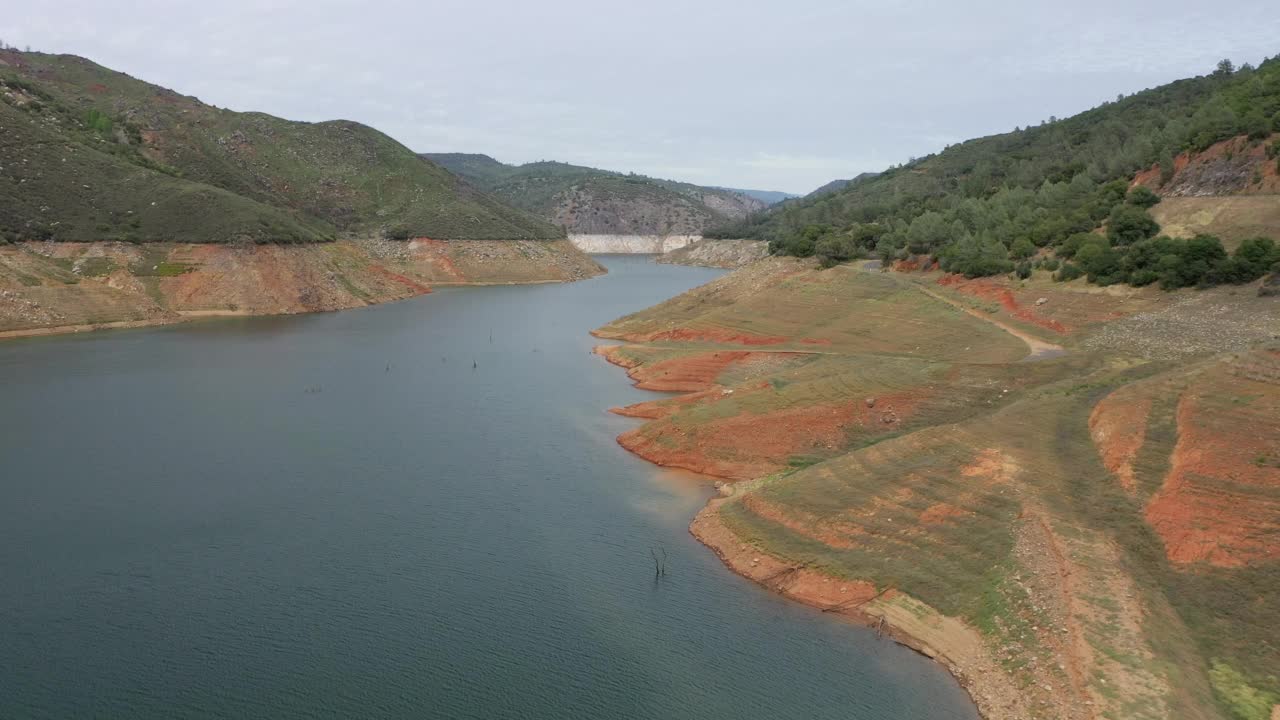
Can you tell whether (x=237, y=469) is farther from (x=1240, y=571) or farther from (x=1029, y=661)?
(x=1240, y=571)

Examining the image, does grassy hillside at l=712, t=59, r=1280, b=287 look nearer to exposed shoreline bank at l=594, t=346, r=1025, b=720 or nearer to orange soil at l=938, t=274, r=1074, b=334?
orange soil at l=938, t=274, r=1074, b=334

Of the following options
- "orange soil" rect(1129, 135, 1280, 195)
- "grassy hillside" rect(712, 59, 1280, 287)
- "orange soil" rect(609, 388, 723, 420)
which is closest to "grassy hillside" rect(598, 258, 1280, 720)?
"orange soil" rect(609, 388, 723, 420)

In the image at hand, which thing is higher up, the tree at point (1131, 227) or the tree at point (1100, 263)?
the tree at point (1131, 227)

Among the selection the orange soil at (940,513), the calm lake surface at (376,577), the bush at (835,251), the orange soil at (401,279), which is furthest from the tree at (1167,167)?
the orange soil at (401,279)

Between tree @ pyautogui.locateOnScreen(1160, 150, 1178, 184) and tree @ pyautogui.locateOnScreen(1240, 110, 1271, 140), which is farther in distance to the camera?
tree @ pyautogui.locateOnScreen(1160, 150, 1178, 184)

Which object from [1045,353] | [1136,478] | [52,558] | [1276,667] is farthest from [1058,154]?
[52,558]

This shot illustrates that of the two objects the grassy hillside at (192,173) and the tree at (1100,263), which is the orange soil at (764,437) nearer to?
the tree at (1100,263)
